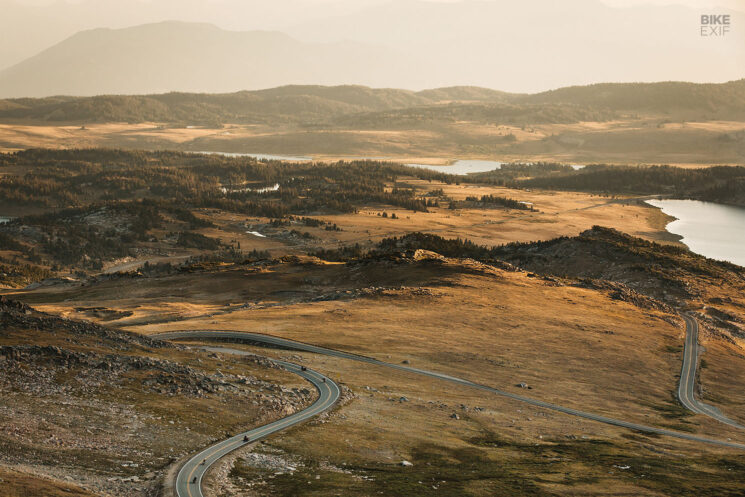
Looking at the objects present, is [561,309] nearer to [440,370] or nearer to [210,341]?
[440,370]

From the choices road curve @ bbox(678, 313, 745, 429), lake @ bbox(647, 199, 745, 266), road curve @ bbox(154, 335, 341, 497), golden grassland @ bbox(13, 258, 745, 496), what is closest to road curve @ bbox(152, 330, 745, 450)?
golden grassland @ bbox(13, 258, 745, 496)

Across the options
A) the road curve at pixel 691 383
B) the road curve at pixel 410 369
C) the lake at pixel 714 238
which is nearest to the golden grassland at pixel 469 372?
the road curve at pixel 691 383

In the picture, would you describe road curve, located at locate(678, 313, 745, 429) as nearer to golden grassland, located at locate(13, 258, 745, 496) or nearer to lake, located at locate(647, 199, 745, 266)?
golden grassland, located at locate(13, 258, 745, 496)

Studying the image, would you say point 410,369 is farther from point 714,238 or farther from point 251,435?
point 714,238

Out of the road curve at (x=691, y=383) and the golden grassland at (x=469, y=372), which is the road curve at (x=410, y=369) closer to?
the golden grassland at (x=469, y=372)

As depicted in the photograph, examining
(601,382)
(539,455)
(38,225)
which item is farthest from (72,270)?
(539,455)
